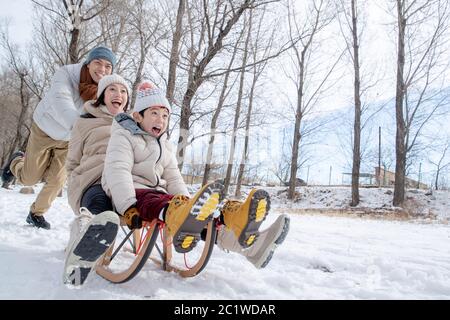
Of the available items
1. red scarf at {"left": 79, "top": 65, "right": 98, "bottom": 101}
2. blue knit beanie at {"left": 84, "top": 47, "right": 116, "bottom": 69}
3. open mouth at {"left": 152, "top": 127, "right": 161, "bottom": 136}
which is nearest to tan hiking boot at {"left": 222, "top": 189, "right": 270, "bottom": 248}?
open mouth at {"left": 152, "top": 127, "right": 161, "bottom": 136}

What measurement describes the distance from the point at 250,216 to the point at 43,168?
2425mm

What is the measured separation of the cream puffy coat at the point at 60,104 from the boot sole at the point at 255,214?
5.39 ft

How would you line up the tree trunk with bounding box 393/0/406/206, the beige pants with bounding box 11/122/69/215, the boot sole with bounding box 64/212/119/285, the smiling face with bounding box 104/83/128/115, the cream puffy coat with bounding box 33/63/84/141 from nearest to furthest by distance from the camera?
the boot sole with bounding box 64/212/119/285
the smiling face with bounding box 104/83/128/115
the cream puffy coat with bounding box 33/63/84/141
the beige pants with bounding box 11/122/69/215
the tree trunk with bounding box 393/0/406/206

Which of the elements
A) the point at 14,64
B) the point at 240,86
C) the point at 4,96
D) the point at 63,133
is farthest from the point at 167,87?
the point at 4,96

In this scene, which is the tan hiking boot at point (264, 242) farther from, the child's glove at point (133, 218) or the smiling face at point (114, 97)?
the smiling face at point (114, 97)

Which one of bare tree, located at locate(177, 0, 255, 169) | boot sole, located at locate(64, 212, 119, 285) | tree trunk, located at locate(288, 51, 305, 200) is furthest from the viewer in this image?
tree trunk, located at locate(288, 51, 305, 200)

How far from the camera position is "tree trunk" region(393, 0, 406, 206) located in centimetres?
1268

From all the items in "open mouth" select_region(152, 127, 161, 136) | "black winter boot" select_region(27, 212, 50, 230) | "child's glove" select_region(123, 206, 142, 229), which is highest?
"open mouth" select_region(152, 127, 161, 136)

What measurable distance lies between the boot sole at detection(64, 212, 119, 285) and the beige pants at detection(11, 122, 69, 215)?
194cm

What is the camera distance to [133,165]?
203 centimetres

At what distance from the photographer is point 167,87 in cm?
674

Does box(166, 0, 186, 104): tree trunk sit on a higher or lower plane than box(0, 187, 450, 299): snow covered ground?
higher

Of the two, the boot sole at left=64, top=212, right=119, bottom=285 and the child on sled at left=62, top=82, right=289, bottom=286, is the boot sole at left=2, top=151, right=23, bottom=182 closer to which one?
the child on sled at left=62, top=82, right=289, bottom=286
